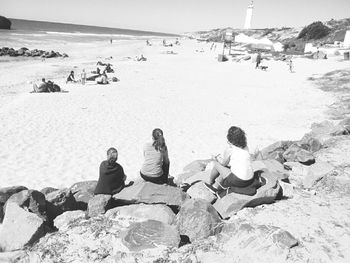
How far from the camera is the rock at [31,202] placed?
18.7ft

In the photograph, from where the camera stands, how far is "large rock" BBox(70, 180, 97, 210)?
6.55 meters

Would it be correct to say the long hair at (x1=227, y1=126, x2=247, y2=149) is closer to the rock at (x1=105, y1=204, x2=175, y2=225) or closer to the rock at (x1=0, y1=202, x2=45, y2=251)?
the rock at (x1=105, y1=204, x2=175, y2=225)

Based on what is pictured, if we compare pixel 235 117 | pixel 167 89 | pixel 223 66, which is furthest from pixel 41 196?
pixel 223 66

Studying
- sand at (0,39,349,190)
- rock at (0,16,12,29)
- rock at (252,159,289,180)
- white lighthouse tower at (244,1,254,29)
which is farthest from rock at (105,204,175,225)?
white lighthouse tower at (244,1,254,29)

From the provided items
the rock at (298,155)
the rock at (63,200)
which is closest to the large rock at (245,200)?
the rock at (63,200)

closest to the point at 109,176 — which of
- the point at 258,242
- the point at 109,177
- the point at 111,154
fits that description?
the point at 109,177

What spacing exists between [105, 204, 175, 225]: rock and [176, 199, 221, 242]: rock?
236 millimetres

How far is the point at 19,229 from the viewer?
5141 mm

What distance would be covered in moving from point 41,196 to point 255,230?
12.1ft

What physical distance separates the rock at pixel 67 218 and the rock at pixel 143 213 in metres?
0.52

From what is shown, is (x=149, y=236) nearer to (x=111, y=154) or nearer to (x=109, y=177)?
(x=109, y=177)

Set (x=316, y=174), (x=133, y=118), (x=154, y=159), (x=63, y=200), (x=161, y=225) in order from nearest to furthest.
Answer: (x=161, y=225)
(x=63, y=200)
(x=154, y=159)
(x=316, y=174)
(x=133, y=118)

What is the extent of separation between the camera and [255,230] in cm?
495

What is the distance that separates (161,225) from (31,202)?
2.35 meters
